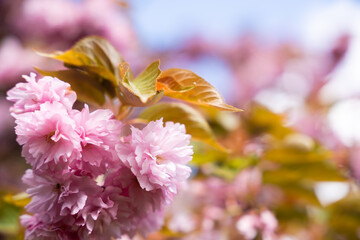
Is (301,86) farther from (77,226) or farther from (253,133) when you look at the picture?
(77,226)

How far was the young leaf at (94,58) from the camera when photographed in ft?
1.45

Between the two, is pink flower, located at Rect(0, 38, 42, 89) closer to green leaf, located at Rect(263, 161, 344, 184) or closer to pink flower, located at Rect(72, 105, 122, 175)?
green leaf, located at Rect(263, 161, 344, 184)

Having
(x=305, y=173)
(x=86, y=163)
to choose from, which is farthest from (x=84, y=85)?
(x=305, y=173)

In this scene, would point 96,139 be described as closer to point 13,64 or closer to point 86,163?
point 86,163

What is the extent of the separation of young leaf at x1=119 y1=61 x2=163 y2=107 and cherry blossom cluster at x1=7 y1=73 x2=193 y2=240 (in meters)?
0.03

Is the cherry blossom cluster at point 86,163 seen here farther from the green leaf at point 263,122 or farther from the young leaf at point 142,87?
the green leaf at point 263,122

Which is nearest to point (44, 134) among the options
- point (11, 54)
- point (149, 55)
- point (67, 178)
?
point (67, 178)

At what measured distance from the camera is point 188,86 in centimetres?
39

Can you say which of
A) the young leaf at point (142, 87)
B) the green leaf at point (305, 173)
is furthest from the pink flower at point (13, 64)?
the young leaf at point (142, 87)

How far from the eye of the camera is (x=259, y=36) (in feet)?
9.59

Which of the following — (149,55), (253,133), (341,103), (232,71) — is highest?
(253,133)

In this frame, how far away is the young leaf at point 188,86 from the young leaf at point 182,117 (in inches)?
1.9

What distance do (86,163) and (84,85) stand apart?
13cm

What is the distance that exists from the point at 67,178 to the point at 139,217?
0.09 m
